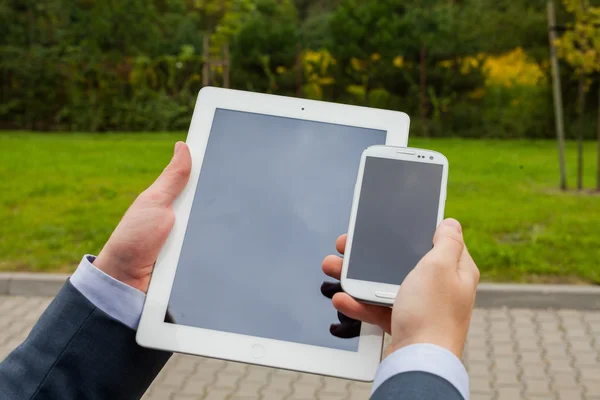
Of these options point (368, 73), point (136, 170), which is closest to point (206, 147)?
point (136, 170)

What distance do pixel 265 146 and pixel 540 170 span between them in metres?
12.2

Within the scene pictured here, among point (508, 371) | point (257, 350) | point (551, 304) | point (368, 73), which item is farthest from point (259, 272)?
point (368, 73)

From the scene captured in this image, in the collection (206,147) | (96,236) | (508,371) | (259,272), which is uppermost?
(206,147)

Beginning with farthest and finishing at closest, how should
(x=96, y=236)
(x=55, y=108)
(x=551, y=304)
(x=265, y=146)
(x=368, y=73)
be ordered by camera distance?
(x=55, y=108) < (x=368, y=73) < (x=96, y=236) < (x=551, y=304) < (x=265, y=146)

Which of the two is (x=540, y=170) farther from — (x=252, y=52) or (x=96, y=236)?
(x=252, y=52)

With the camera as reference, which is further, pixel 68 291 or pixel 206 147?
pixel 206 147

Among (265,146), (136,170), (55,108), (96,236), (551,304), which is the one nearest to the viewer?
(265,146)

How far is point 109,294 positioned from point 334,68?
73.4 ft

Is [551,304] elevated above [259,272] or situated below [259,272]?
below

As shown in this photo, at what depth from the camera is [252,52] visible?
2398cm

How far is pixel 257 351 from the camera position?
1425 millimetres

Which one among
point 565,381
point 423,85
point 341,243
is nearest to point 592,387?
point 565,381

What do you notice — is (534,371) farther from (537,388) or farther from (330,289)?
(330,289)

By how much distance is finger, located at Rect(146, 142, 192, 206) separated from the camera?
1.56 meters
